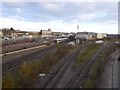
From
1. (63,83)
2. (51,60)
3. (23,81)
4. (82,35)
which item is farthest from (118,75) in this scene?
(82,35)

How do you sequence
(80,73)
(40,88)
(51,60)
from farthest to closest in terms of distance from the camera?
1. (51,60)
2. (80,73)
3. (40,88)

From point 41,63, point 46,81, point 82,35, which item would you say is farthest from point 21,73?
point 82,35

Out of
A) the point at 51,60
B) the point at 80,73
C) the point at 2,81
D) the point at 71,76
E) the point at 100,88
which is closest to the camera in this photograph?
the point at 2,81

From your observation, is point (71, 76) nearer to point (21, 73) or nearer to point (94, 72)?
point (94, 72)

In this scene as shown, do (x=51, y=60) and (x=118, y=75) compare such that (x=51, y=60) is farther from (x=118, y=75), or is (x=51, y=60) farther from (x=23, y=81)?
(x=23, y=81)

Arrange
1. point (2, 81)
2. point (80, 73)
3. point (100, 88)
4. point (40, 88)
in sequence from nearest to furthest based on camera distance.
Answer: point (2, 81)
point (40, 88)
point (100, 88)
point (80, 73)

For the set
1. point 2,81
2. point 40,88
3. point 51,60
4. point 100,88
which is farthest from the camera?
point 51,60

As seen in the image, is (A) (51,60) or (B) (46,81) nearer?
(B) (46,81)

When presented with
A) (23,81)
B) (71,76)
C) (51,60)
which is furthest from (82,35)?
(23,81)
